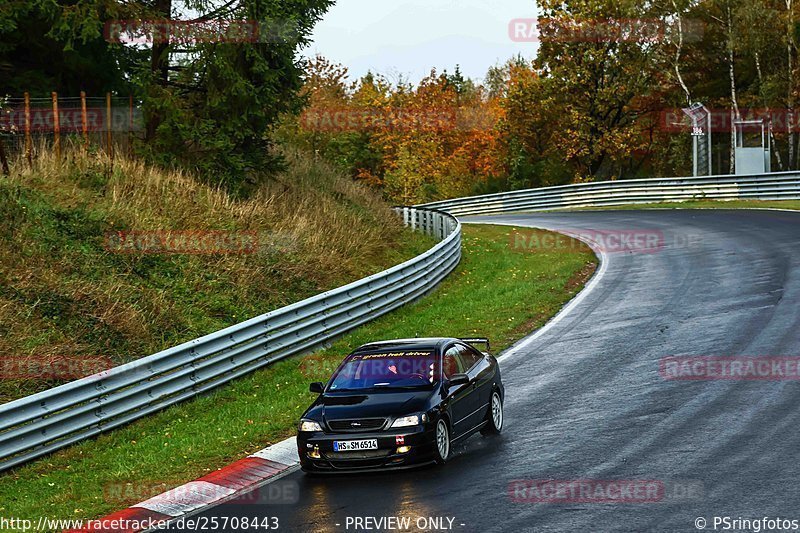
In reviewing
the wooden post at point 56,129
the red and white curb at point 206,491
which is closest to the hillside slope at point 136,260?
the wooden post at point 56,129

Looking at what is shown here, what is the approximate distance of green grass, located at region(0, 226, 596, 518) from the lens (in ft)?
36.6

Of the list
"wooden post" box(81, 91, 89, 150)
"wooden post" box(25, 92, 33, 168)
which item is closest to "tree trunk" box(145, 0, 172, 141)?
"wooden post" box(81, 91, 89, 150)

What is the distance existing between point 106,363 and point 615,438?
827 cm

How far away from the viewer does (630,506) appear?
8.98 m

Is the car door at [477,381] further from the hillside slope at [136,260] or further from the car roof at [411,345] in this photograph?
the hillside slope at [136,260]

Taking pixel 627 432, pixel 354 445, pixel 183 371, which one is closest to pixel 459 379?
pixel 354 445

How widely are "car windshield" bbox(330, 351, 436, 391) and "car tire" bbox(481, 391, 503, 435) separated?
3.47 feet

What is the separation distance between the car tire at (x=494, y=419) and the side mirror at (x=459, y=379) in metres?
0.70

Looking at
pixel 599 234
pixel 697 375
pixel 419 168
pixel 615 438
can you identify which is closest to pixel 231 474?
pixel 615 438

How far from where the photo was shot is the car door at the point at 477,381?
1210 centimetres

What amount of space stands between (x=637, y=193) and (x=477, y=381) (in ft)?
115

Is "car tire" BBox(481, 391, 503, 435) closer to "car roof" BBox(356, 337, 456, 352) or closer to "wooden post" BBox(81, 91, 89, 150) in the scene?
"car roof" BBox(356, 337, 456, 352)

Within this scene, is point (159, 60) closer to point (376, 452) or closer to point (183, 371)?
point (183, 371)

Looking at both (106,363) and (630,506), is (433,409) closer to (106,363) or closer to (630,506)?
(630,506)
